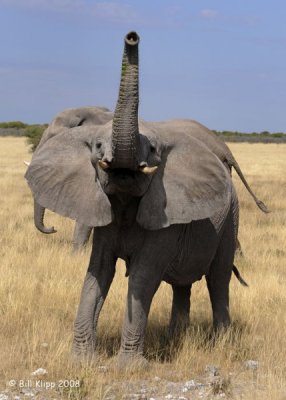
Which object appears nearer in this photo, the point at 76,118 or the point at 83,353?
the point at 83,353

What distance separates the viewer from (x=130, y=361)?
4.86 m

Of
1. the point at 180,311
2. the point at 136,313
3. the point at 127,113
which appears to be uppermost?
the point at 127,113

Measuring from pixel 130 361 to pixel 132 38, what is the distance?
219cm

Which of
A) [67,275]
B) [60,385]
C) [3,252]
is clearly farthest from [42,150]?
[3,252]

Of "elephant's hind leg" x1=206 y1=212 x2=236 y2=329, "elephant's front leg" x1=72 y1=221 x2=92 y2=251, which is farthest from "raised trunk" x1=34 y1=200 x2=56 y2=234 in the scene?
"elephant's hind leg" x1=206 y1=212 x2=236 y2=329

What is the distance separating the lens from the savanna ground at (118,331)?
468cm

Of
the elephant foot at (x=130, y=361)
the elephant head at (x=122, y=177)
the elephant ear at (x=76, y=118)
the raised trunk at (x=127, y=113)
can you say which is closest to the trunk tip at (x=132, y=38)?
A: the raised trunk at (x=127, y=113)

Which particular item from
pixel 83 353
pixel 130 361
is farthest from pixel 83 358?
pixel 130 361

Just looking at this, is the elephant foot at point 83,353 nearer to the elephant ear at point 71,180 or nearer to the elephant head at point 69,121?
the elephant ear at point 71,180

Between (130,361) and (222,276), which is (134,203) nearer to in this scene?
(130,361)

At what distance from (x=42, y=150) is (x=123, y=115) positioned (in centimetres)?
125

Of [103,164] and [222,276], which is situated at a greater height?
[103,164]

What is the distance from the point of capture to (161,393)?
15.1 feet

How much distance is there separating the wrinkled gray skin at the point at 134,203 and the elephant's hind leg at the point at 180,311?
0.85m
